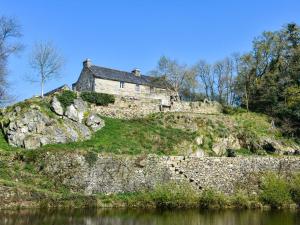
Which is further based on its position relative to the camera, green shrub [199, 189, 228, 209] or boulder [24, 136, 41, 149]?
boulder [24, 136, 41, 149]

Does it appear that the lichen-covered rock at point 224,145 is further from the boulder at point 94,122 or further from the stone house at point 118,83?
the boulder at point 94,122

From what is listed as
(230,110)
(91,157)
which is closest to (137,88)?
(230,110)

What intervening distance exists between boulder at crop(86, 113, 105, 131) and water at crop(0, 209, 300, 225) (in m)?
13.1

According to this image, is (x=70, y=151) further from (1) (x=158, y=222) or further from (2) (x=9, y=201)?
(1) (x=158, y=222)

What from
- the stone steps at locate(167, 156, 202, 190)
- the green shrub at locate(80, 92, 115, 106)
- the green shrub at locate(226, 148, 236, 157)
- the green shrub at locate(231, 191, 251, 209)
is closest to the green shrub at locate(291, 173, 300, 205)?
the green shrub at locate(231, 191, 251, 209)

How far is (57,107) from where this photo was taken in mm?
37906

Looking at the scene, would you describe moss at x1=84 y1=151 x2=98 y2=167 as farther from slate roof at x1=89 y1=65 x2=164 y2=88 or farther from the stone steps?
slate roof at x1=89 y1=65 x2=164 y2=88

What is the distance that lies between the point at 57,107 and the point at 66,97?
71.6 inches

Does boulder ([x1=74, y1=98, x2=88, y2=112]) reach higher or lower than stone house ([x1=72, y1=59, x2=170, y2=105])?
lower

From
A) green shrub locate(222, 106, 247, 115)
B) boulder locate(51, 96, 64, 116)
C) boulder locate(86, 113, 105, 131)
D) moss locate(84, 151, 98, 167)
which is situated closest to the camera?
moss locate(84, 151, 98, 167)

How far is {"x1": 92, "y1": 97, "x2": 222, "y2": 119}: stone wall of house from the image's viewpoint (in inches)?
1718

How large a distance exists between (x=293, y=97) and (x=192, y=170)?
2249cm

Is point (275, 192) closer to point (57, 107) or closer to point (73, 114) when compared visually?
point (73, 114)

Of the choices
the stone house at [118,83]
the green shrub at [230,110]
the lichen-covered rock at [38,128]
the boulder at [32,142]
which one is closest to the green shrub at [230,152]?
the green shrub at [230,110]
